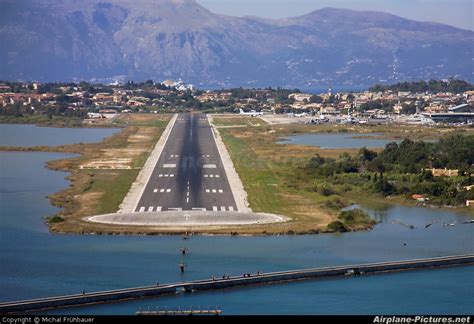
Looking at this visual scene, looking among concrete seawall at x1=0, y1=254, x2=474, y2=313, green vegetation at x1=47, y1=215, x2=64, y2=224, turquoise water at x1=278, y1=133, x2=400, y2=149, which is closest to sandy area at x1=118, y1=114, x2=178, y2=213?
green vegetation at x1=47, y1=215, x2=64, y2=224

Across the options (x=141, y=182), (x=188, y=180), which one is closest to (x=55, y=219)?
(x=141, y=182)

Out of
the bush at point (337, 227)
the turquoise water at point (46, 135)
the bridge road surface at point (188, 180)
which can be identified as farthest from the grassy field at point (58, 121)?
the bush at point (337, 227)

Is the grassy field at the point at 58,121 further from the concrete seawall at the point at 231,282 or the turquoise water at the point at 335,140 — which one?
the concrete seawall at the point at 231,282

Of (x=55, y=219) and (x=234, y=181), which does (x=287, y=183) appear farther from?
(x=55, y=219)

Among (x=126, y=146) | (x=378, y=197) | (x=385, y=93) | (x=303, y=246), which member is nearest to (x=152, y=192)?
(x=378, y=197)

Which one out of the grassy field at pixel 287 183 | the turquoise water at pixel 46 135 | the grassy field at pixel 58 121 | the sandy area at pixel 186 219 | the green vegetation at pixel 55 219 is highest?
the sandy area at pixel 186 219
